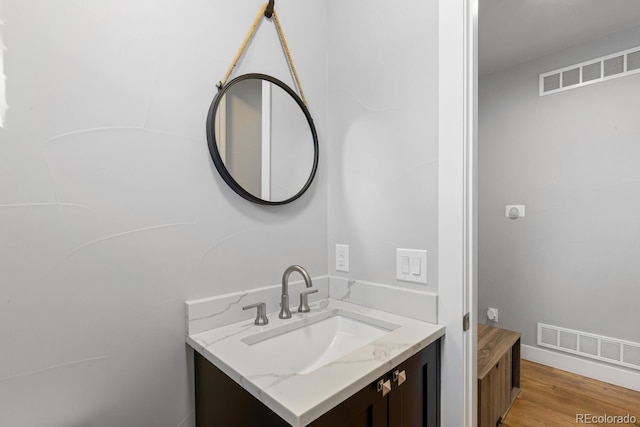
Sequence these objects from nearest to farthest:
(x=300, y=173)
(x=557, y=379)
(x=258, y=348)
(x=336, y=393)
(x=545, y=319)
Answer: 1. (x=336, y=393)
2. (x=258, y=348)
3. (x=300, y=173)
4. (x=557, y=379)
5. (x=545, y=319)

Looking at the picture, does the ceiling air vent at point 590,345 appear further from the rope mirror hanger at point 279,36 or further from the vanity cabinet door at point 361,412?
the rope mirror hanger at point 279,36

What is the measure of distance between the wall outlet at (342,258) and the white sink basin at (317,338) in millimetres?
209

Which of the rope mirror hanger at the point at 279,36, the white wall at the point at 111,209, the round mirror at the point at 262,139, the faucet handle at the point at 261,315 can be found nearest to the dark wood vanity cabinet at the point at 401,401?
the faucet handle at the point at 261,315

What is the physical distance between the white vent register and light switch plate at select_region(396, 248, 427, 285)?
2.25m

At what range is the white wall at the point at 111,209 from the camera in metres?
0.75

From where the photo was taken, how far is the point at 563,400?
2.01 m

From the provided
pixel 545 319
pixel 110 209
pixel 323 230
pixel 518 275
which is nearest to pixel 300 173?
pixel 323 230

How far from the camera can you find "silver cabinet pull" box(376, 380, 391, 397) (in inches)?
32.3

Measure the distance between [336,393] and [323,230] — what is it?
2.76 feet

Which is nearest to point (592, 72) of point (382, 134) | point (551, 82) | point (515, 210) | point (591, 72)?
point (591, 72)

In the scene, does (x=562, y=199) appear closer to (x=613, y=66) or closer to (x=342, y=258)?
(x=613, y=66)

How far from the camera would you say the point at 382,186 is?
126 cm

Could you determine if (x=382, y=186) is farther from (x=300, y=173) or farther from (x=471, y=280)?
(x=471, y=280)

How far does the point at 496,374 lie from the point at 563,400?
0.89 meters
